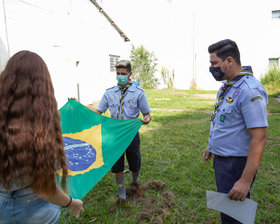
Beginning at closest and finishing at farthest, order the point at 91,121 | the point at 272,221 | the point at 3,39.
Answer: the point at 272,221, the point at 91,121, the point at 3,39

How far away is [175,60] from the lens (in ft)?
60.4

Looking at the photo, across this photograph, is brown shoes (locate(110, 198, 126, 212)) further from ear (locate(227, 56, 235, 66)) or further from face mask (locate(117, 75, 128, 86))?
ear (locate(227, 56, 235, 66))

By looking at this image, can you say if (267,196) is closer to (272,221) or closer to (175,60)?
(272,221)

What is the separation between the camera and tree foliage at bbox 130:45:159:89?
18234mm

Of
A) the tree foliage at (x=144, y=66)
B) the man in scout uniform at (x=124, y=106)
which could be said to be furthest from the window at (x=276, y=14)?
the man in scout uniform at (x=124, y=106)

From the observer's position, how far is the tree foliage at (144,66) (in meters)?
18.2

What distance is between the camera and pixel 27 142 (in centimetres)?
114

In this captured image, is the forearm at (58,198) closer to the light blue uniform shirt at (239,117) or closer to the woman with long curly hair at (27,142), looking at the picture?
the woman with long curly hair at (27,142)

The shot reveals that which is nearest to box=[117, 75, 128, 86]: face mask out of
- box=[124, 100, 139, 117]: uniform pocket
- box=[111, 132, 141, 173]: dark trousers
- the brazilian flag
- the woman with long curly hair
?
box=[124, 100, 139, 117]: uniform pocket

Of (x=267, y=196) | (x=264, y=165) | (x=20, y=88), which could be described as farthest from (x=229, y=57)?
(x=264, y=165)

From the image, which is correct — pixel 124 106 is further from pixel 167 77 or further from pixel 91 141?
pixel 167 77

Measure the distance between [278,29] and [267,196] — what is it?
15748 mm

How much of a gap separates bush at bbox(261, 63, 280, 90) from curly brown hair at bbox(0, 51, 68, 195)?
15.8 metres

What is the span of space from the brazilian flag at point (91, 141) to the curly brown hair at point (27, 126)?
4.61ft
